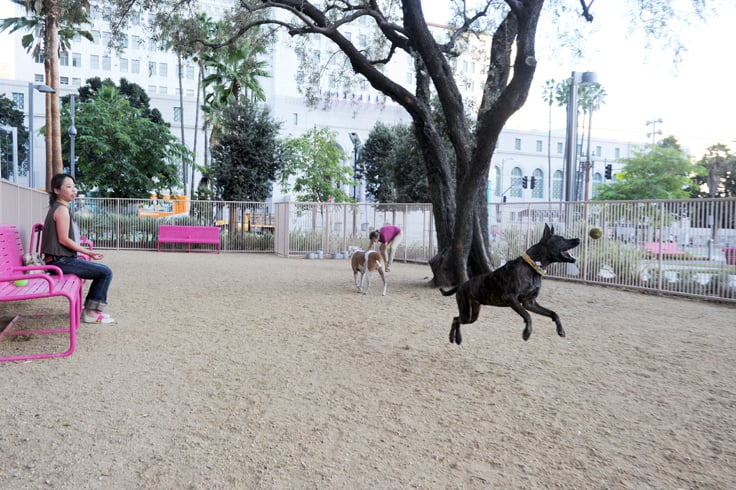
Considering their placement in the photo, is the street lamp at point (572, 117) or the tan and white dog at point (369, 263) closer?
the tan and white dog at point (369, 263)

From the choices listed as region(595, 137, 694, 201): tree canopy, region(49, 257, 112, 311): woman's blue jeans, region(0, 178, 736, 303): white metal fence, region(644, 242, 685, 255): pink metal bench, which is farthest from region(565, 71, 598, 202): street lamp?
region(595, 137, 694, 201): tree canopy

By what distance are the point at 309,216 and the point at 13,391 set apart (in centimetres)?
1934

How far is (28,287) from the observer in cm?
623

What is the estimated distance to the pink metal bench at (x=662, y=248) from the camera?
12.6 metres

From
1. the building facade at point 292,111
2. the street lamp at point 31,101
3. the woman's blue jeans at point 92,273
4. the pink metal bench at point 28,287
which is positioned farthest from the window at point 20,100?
the woman's blue jeans at point 92,273

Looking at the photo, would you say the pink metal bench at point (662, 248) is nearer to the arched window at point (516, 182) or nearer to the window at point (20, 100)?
the arched window at point (516, 182)

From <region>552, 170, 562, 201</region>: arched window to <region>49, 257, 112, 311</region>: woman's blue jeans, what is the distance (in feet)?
233

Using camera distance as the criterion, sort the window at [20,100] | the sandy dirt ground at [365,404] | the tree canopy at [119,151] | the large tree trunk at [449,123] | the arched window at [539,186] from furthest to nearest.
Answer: the arched window at [539,186] < the window at [20,100] < the tree canopy at [119,151] < the large tree trunk at [449,123] < the sandy dirt ground at [365,404]

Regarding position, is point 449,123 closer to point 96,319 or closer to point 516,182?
point 96,319

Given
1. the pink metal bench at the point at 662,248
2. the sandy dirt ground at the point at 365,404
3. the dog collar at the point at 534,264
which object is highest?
the dog collar at the point at 534,264

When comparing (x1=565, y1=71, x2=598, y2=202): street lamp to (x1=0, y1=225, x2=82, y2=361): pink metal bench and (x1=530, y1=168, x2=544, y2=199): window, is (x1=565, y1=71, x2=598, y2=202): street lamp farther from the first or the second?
(x1=530, y1=168, x2=544, y2=199): window

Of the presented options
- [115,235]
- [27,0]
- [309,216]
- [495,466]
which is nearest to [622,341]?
[495,466]

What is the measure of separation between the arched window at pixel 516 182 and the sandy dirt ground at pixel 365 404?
61683 millimetres

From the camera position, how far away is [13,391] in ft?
15.5
